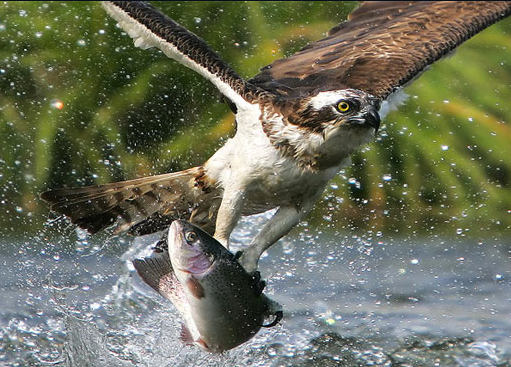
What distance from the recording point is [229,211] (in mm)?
5473

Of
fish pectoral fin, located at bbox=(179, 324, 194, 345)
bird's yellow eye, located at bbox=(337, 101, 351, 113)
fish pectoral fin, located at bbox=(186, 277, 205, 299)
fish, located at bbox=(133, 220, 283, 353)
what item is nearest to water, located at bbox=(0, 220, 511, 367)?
fish pectoral fin, located at bbox=(179, 324, 194, 345)

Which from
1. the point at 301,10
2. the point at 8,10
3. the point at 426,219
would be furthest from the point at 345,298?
the point at 8,10

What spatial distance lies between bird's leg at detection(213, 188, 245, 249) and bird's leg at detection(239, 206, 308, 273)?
0.15m

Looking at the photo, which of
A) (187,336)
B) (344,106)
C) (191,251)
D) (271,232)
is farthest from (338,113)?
(187,336)

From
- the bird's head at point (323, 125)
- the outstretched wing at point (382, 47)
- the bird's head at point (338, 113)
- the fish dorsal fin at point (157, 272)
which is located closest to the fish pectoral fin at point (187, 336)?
the fish dorsal fin at point (157, 272)

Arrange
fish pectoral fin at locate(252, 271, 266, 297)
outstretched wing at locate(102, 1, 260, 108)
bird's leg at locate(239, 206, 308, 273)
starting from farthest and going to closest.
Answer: outstretched wing at locate(102, 1, 260, 108)
bird's leg at locate(239, 206, 308, 273)
fish pectoral fin at locate(252, 271, 266, 297)

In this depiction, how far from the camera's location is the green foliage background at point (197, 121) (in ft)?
27.0

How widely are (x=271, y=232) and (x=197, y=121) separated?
129 inches

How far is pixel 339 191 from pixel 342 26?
5.78 feet

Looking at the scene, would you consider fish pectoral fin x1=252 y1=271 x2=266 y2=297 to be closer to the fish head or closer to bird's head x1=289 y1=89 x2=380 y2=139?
the fish head

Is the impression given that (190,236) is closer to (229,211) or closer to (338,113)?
(229,211)

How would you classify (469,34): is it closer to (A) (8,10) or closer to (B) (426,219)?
(B) (426,219)

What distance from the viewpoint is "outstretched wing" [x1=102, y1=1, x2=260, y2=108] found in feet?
18.3

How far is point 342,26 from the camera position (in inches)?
277
